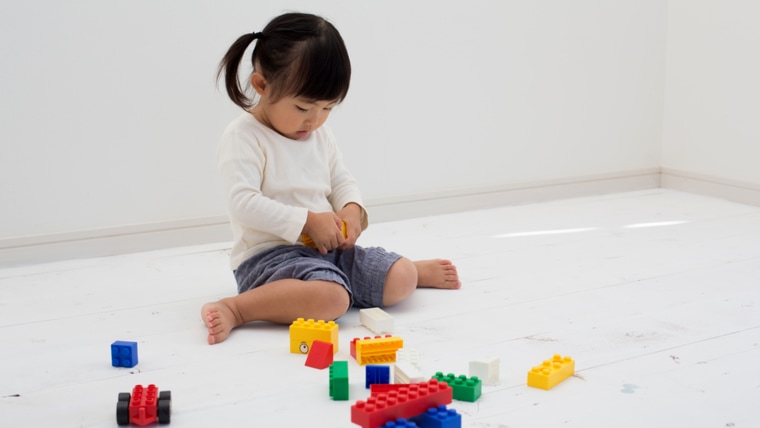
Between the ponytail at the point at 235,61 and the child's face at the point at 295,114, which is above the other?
the ponytail at the point at 235,61

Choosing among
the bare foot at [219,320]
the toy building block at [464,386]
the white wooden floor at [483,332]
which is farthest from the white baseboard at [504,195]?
the toy building block at [464,386]

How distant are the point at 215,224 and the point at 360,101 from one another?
41cm

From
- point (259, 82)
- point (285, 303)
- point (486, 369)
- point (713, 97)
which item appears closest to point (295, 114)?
point (259, 82)

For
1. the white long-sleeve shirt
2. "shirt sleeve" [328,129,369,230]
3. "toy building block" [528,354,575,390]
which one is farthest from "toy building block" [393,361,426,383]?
"shirt sleeve" [328,129,369,230]

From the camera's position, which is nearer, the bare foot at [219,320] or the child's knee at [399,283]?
the bare foot at [219,320]

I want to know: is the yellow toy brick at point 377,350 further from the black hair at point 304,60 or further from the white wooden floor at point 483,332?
the black hair at point 304,60

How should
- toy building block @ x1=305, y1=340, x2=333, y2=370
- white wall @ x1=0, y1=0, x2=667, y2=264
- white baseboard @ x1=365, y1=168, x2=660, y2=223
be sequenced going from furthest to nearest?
white baseboard @ x1=365, y1=168, x2=660, y2=223
white wall @ x1=0, y1=0, x2=667, y2=264
toy building block @ x1=305, y1=340, x2=333, y2=370

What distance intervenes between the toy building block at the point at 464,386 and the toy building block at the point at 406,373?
0.02 m

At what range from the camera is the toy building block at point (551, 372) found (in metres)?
0.99

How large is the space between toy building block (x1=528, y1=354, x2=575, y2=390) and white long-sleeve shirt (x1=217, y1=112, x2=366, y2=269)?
1.40 feet

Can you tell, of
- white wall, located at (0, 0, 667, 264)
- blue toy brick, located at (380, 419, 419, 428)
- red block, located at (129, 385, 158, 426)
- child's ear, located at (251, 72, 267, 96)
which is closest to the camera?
blue toy brick, located at (380, 419, 419, 428)

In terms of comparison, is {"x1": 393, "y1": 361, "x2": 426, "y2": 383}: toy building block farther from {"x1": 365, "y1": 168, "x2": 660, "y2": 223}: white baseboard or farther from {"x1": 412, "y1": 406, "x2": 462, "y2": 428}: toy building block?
{"x1": 365, "y1": 168, "x2": 660, "y2": 223}: white baseboard

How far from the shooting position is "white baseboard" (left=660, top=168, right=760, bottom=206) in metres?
2.08

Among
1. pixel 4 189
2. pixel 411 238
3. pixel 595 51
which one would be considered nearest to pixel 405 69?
pixel 411 238
